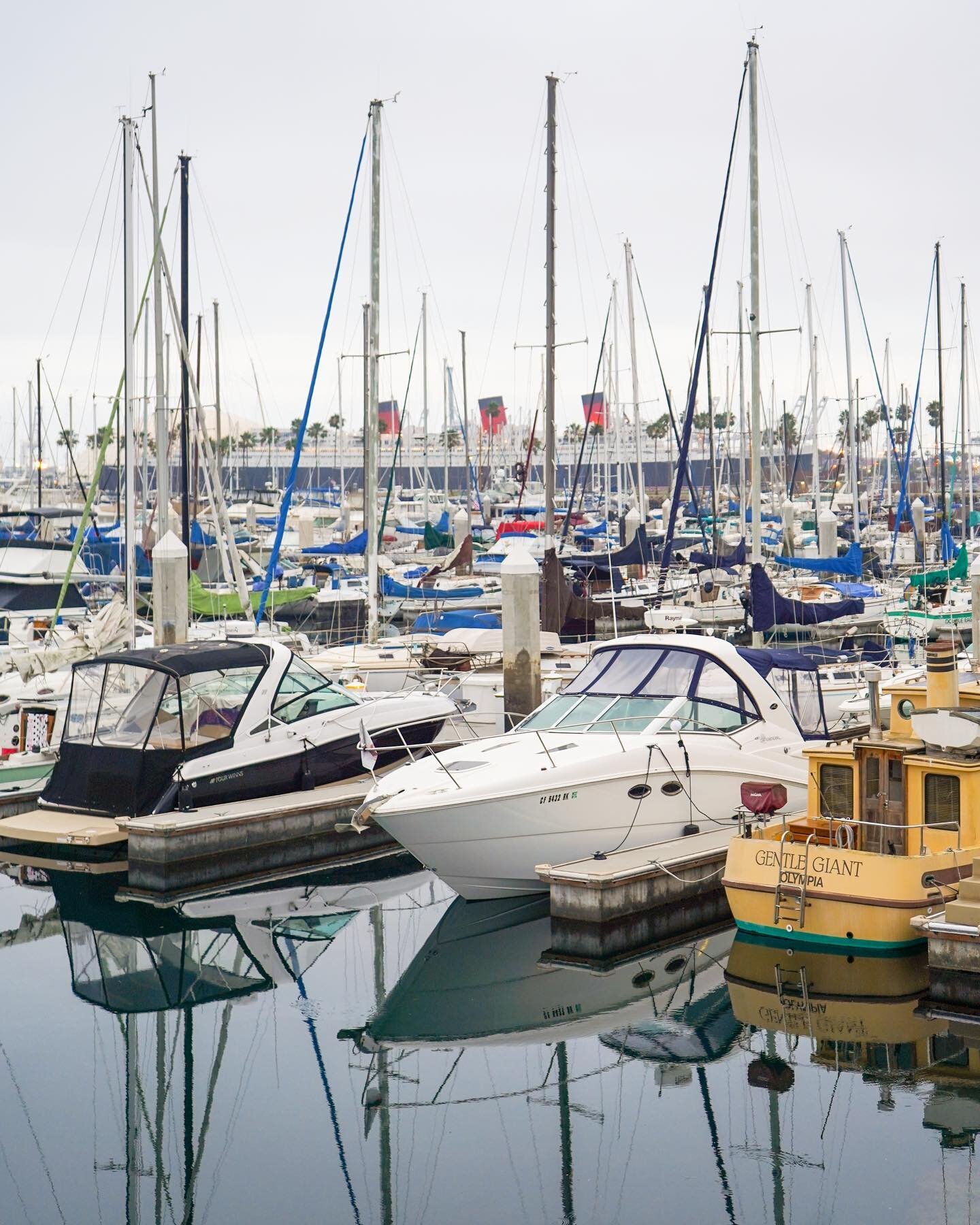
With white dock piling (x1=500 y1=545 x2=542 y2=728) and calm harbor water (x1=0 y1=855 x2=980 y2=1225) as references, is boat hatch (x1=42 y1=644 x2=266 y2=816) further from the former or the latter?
white dock piling (x1=500 y1=545 x2=542 y2=728)

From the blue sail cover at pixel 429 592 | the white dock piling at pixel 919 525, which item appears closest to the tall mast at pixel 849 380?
the white dock piling at pixel 919 525

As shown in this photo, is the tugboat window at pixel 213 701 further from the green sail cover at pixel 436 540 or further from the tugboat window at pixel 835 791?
the green sail cover at pixel 436 540

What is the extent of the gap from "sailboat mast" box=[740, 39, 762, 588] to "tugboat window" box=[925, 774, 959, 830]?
11.3 m

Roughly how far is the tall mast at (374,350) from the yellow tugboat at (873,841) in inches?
557

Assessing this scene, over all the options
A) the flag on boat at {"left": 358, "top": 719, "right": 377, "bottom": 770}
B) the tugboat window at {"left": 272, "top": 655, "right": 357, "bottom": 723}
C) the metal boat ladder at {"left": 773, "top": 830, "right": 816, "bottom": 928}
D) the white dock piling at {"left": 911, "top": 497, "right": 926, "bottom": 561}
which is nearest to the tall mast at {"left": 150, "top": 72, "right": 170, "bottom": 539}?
the tugboat window at {"left": 272, "top": 655, "right": 357, "bottom": 723}

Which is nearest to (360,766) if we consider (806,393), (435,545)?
(435,545)

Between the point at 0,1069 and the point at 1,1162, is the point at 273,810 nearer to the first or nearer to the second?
the point at 0,1069

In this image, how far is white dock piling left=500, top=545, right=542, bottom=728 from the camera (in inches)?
865

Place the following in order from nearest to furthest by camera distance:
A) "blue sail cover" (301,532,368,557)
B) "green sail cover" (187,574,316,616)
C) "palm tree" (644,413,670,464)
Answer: "green sail cover" (187,574,316,616), "blue sail cover" (301,532,368,557), "palm tree" (644,413,670,464)

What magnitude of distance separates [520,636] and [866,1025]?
33.2 ft

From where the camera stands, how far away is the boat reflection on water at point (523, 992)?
13242 mm

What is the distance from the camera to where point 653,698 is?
17.6m

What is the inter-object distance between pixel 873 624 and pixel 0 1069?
30300mm

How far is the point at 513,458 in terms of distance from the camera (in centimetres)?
11438
